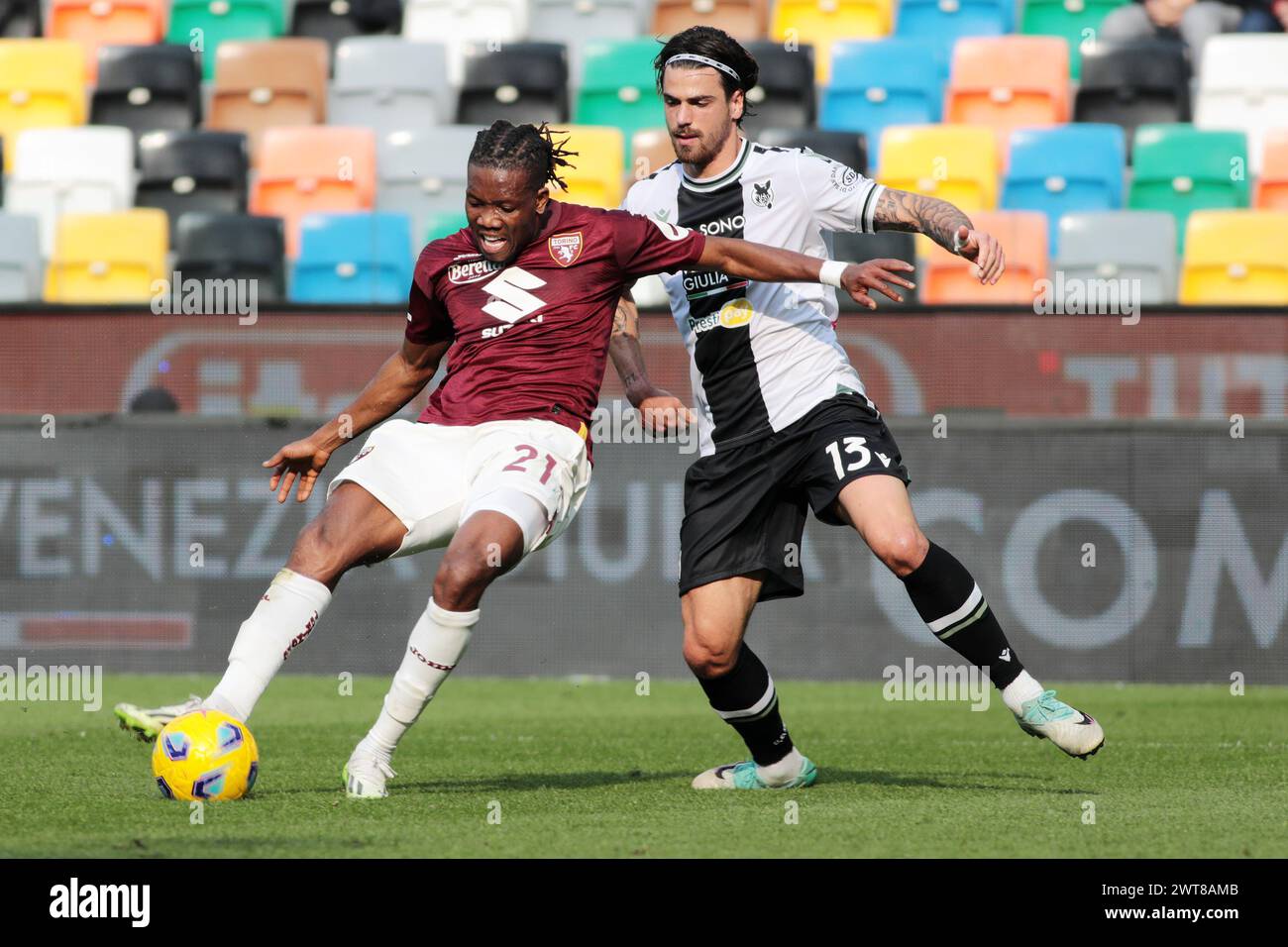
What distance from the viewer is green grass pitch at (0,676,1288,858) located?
15.7 ft

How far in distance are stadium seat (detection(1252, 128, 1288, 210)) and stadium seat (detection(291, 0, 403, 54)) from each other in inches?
277

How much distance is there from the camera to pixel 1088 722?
571cm

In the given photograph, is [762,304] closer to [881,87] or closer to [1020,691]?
[1020,691]

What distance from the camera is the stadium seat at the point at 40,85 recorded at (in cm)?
1433

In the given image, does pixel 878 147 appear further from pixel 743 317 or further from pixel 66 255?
pixel 743 317

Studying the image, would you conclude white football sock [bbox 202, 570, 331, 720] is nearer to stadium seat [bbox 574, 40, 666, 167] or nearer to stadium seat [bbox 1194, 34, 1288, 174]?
stadium seat [bbox 574, 40, 666, 167]

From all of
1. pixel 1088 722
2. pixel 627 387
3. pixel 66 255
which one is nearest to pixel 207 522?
pixel 66 255

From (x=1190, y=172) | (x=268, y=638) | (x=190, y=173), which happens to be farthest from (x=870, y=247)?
(x=268, y=638)

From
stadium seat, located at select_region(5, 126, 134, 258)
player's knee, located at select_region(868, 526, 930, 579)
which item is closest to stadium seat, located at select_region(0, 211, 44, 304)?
stadium seat, located at select_region(5, 126, 134, 258)

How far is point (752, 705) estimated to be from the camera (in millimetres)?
6281

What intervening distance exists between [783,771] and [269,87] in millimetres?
9416

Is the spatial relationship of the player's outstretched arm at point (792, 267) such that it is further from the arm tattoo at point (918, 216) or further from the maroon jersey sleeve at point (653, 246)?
→ the arm tattoo at point (918, 216)

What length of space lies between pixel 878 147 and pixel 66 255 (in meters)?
5.66

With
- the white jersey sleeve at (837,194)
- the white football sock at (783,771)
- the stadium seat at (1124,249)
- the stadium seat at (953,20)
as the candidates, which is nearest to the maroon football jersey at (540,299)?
the white jersey sleeve at (837,194)
